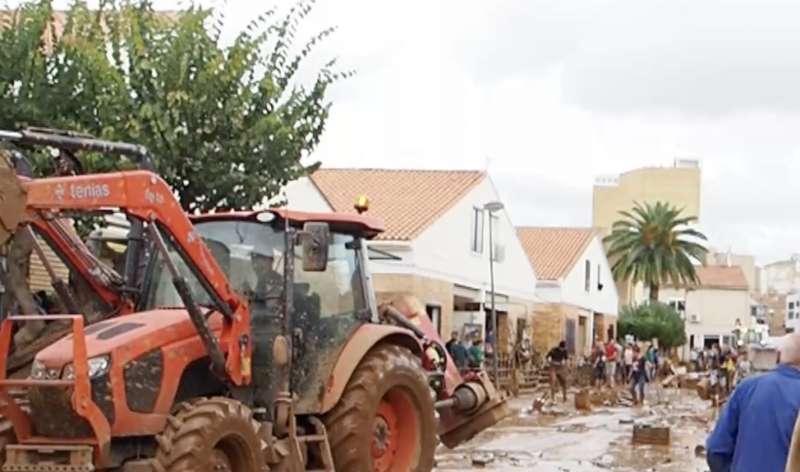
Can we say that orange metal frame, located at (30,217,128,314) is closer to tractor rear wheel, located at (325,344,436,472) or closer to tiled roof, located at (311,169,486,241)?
tractor rear wheel, located at (325,344,436,472)

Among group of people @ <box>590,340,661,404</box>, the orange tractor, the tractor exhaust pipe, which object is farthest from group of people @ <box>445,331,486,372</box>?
the orange tractor

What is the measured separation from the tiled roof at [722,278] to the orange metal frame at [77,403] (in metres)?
83.4

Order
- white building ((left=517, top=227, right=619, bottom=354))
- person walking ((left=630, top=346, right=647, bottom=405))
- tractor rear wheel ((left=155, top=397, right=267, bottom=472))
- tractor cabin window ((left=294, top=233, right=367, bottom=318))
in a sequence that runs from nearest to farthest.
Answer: tractor rear wheel ((left=155, top=397, right=267, bottom=472)) → tractor cabin window ((left=294, top=233, right=367, bottom=318)) → person walking ((left=630, top=346, right=647, bottom=405)) → white building ((left=517, top=227, right=619, bottom=354))

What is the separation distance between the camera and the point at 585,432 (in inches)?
934

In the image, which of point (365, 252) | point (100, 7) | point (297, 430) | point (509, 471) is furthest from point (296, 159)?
point (297, 430)

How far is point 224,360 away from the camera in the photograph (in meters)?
8.80

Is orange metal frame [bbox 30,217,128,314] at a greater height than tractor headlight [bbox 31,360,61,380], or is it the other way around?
orange metal frame [bbox 30,217,128,314]

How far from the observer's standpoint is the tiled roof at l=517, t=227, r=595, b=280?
49.6m

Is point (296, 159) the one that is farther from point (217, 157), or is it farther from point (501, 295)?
point (501, 295)

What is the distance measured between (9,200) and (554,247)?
151 ft

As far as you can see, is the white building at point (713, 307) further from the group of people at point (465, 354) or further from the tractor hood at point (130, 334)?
the tractor hood at point (130, 334)

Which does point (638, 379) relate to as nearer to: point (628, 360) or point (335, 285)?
point (628, 360)

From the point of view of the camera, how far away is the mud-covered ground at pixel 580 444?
57.8 feet

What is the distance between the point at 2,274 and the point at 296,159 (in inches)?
329
